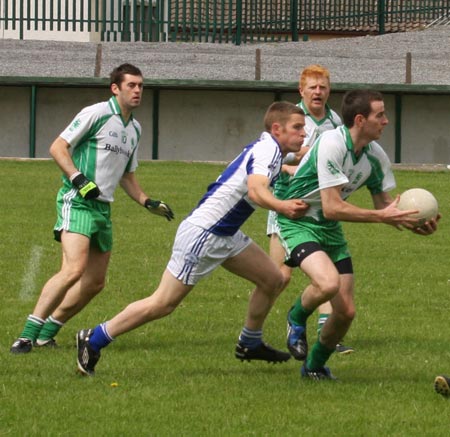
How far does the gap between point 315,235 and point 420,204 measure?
796 millimetres

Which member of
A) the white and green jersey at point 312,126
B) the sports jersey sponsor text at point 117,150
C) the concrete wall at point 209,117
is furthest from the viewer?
the concrete wall at point 209,117

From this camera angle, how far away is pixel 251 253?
29.3ft

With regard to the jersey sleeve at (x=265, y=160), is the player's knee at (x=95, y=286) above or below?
below

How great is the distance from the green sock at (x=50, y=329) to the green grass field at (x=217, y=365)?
145mm

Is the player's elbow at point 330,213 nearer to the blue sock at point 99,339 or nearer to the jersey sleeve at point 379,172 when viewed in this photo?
the jersey sleeve at point 379,172

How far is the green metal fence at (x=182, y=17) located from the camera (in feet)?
124

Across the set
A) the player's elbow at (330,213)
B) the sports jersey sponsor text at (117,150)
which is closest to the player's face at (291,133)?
the player's elbow at (330,213)

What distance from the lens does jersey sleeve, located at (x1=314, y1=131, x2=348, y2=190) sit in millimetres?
8367

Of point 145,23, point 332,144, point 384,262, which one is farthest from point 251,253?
point 145,23

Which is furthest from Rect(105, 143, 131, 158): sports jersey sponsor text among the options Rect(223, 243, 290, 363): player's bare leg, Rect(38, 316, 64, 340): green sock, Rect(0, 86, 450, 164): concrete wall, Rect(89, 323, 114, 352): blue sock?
Rect(0, 86, 450, 164): concrete wall

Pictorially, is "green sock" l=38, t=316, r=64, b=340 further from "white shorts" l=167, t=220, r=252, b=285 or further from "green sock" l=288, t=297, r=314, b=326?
"green sock" l=288, t=297, r=314, b=326

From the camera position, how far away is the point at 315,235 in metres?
8.71

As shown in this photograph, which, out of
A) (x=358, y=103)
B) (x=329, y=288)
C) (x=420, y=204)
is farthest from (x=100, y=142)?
(x=420, y=204)

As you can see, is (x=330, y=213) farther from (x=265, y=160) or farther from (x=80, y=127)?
(x=80, y=127)
